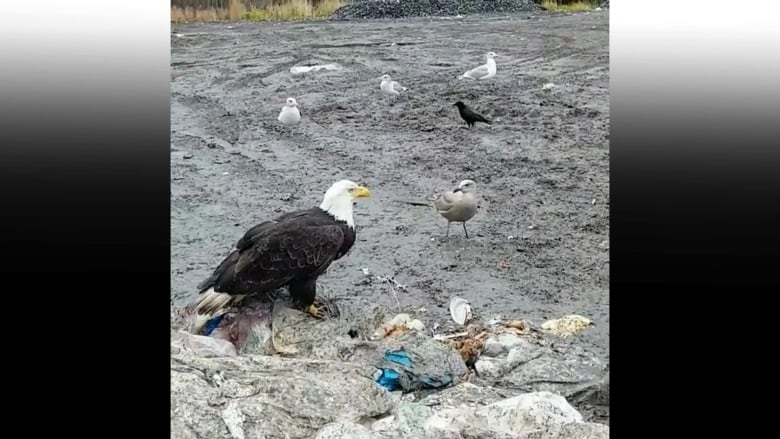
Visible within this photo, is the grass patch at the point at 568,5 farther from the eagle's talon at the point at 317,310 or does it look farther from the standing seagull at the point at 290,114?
the eagle's talon at the point at 317,310

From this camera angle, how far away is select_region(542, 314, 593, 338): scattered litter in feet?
17.3

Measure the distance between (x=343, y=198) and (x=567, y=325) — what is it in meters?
1.32

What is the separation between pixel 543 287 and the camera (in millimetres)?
5348

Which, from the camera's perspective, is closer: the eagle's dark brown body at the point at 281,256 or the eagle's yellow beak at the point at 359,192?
the eagle's dark brown body at the point at 281,256

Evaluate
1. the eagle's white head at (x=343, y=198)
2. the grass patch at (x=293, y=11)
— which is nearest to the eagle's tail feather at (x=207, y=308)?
the eagle's white head at (x=343, y=198)

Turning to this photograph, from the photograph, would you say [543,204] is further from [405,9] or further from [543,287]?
[405,9]

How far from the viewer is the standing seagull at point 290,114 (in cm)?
561

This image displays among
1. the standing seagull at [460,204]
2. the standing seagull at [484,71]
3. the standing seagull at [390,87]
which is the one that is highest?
the standing seagull at [484,71]

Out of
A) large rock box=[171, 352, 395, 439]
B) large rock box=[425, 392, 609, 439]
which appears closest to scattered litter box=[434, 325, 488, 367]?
large rock box=[425, 392, 609, 439]

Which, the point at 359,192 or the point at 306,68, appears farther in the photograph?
the point at 306,68

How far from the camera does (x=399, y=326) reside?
531 cm

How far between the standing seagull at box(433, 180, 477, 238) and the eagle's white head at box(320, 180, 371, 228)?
0.40 meters

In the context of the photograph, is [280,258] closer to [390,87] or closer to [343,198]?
[343,198]

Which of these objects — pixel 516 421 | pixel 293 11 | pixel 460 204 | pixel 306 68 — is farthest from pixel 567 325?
pixel 293 11
